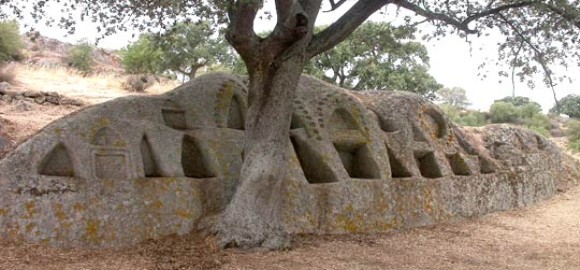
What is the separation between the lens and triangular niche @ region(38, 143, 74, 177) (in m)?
6.66

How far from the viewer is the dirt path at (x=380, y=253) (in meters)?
6.00

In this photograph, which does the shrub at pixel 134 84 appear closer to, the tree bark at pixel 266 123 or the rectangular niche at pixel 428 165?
the rectangular niche at pixel 428 165

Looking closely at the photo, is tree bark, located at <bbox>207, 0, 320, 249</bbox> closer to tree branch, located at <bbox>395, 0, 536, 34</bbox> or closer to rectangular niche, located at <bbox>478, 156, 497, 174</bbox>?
tree branch, located at <bbox>395, 0, 536, 34</bbox>

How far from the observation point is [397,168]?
32.8 feet

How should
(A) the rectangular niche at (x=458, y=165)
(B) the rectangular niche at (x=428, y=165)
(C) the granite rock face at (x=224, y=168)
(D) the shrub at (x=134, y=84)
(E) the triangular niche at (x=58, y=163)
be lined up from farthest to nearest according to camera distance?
(D) the shrub at (x=134, y=84), (A) the rectangular niche at (x=458, y=165), (B) the rectangular niche at (x=428, y=165), (E) the triangular niche at (x=58, y=163), (C) the granite rock face at (x=224, y=168)

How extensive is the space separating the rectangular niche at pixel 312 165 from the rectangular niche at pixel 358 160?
67 cm

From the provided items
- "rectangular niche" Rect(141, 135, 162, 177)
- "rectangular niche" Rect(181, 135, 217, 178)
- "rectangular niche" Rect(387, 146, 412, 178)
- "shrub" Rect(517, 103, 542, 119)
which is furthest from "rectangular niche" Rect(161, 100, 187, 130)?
"shrub" Rect(517, 103, 542, 119)

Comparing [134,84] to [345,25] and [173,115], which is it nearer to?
[173,115]

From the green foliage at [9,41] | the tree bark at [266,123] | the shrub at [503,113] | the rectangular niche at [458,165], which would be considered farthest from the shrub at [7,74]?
the shrub at [503,113]

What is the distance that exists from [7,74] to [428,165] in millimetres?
18726

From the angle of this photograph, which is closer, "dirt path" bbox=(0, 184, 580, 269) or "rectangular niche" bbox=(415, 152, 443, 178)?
"dirt path" bbox=(0, 184, 580, 269)

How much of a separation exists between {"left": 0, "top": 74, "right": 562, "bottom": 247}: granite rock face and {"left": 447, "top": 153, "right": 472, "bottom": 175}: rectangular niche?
0.07ft

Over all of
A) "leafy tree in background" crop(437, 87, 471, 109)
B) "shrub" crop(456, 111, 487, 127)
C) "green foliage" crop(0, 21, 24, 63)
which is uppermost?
"leafy tree in background" crop(437, 87, 471, 109)

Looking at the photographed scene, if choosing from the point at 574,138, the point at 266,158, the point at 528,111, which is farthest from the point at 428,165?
the point at 528,111
